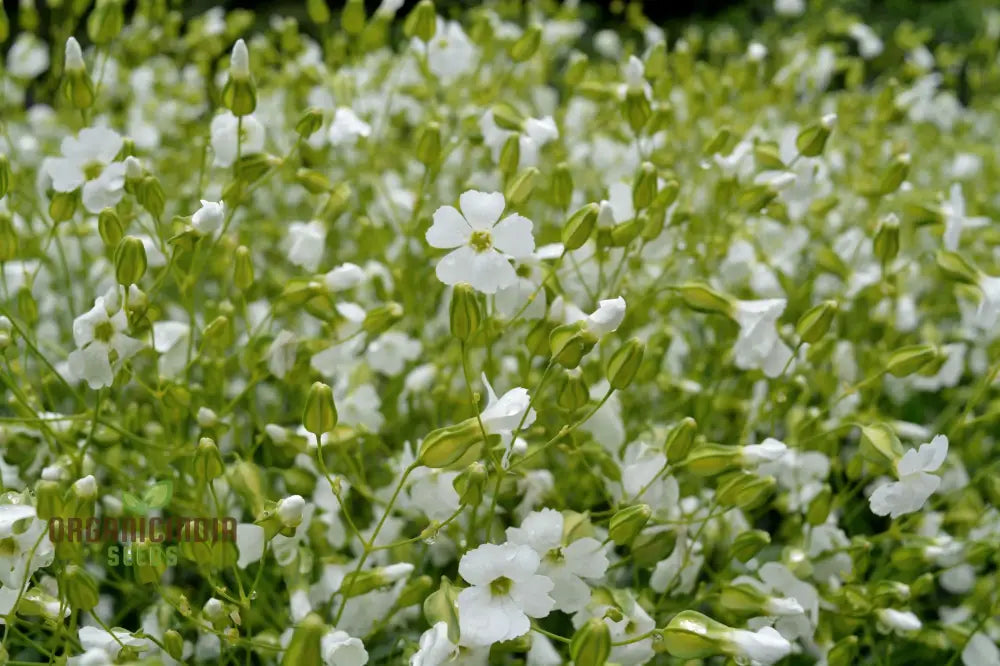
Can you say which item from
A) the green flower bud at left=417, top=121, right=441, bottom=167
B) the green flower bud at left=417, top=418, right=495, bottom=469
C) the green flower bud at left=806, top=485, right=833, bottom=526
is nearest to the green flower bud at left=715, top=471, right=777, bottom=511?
the green flower bud at left=806, top=485, right=833, bottom=526

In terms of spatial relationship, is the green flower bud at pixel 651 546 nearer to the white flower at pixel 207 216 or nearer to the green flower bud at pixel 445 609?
the green flower bud at pixel 445 609

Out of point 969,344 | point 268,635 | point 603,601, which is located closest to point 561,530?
point 603,601

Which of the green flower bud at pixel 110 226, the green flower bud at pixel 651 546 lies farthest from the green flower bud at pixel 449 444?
the green flower bud at pixel 110 226

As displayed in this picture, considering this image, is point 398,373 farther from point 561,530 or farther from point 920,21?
point 920,21

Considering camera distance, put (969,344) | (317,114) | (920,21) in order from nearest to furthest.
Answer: (317,114), (969,344), (920,21)

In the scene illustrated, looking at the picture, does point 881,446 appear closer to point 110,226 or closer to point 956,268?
point 956,268

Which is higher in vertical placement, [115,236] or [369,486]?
[115,236]

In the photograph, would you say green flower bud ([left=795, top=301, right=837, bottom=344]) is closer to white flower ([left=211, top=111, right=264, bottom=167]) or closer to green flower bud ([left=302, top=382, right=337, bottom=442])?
green flower bud ([left=302, top=382, right=337, bottom=442])
